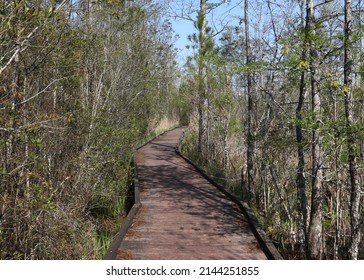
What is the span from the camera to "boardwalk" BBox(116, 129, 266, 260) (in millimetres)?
5324

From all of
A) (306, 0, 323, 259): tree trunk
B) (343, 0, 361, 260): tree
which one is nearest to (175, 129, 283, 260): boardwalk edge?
(306, 0, 323, 259): tree trunk

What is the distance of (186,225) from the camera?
21.3 feet

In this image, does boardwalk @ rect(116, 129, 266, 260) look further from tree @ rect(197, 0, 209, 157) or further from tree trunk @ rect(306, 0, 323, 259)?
tree @ rect(197, 0, 209, 157)

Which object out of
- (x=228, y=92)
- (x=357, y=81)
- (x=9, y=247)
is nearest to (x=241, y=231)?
(x=9, y=247)

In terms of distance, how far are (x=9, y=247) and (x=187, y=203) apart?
11.5 feet

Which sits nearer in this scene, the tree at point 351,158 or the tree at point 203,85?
the tree at point 351,158

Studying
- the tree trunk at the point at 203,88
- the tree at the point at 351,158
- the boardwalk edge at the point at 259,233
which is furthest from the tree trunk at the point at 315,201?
the tree trunk at the point at 203,88

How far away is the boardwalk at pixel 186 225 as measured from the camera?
210 inches

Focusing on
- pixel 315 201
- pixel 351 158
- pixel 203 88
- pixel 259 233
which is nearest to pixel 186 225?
pixel 259 233

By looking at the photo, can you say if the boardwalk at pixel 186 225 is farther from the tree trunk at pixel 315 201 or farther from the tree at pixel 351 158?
the tree at pixel 351 158

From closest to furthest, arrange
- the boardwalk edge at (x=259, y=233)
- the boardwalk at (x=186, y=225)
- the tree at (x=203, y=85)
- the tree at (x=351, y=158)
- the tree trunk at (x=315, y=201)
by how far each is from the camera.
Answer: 1. the boardwalk edge at (x=259, y=233)
2. the boardwalk at (x=186, y=225)
3. the tree at (x=351, y=158)
4. the tree trunk at (x=315, y=201)
5. the tree at (x=203, y=85)

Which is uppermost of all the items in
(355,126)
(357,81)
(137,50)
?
(137,50)
